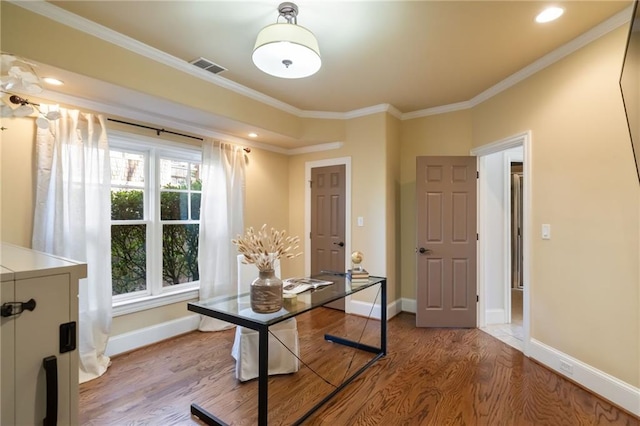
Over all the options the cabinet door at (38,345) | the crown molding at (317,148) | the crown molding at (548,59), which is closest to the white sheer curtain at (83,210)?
the cabinet door at (38,345)

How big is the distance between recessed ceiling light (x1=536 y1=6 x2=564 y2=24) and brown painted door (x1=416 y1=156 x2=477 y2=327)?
167 cm

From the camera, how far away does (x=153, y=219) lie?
10.7 ft

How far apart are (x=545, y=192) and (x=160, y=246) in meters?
3.77

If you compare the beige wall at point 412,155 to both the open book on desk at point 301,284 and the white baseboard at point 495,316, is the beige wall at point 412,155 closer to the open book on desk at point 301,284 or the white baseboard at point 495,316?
the white baseboard at point 495,316

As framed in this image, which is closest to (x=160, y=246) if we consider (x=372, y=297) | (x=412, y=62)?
(x=372, y=297)

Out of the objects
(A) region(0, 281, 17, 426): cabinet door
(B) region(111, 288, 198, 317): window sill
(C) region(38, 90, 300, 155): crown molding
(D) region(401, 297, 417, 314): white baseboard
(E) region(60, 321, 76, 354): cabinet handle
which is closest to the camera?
(A) region(0, 281, 17, 426): cabinet door

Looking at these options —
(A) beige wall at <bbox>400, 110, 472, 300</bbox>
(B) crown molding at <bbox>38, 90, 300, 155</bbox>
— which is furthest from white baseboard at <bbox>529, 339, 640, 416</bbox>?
(B) crown molding at <bbox>38, 90, 300, 155</bbox>

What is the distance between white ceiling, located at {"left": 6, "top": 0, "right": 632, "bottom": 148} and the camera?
79.7 inches

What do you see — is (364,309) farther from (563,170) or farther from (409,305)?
(563,170)

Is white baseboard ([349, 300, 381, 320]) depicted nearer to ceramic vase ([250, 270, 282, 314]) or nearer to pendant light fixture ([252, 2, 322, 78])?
ceramic vase ([250, 270, 282, 314])

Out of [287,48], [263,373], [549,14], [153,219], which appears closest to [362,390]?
[263,373]

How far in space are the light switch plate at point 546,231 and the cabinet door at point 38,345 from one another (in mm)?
3242

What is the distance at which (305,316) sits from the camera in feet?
13.3

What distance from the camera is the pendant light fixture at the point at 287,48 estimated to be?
1.85 metres
